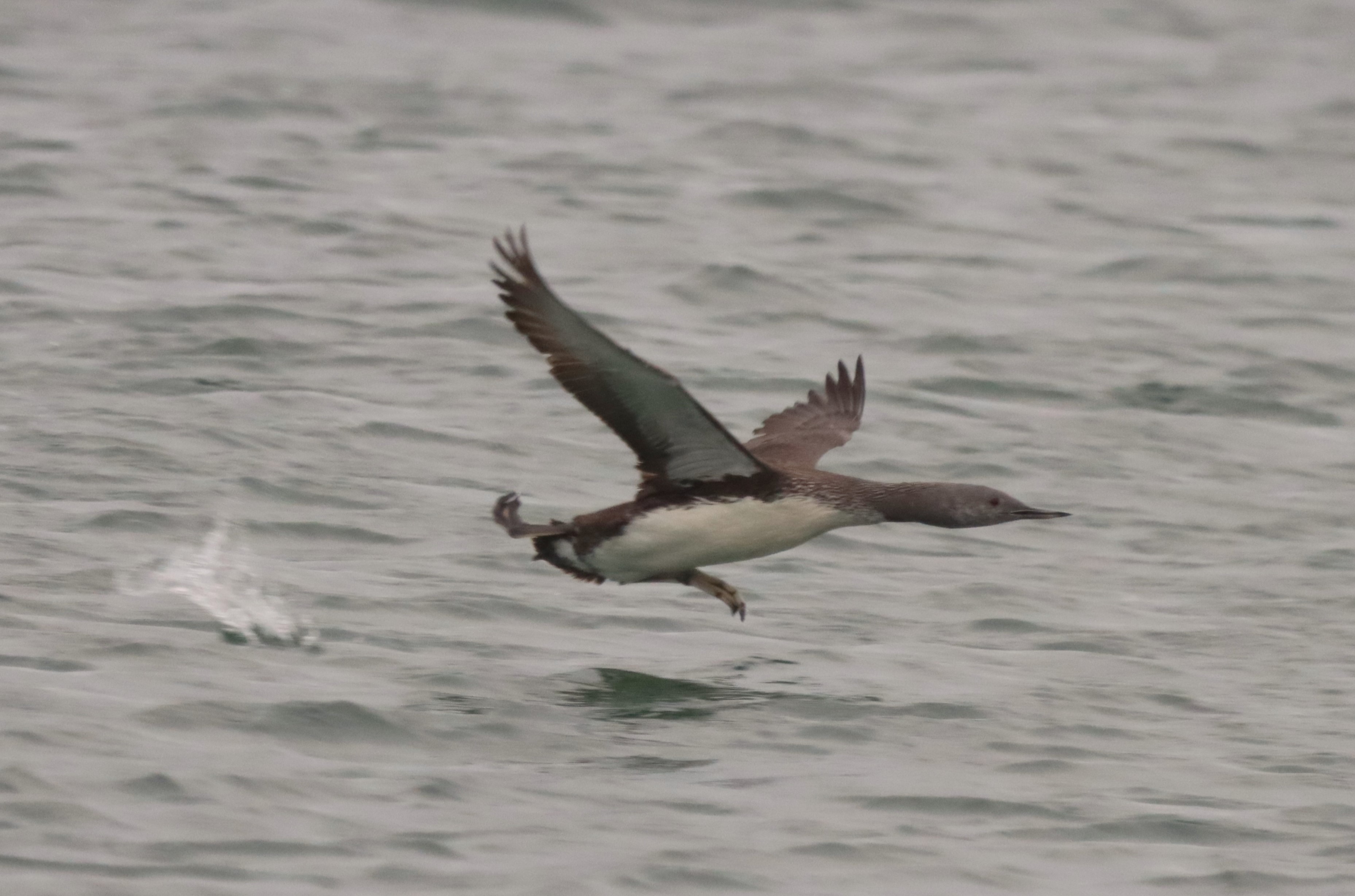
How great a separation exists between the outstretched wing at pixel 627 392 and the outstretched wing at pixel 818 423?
1.19 meters

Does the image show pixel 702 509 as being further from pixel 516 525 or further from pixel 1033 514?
pixel 1033 514

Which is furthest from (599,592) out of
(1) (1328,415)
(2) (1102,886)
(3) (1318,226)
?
(3) (1318,226)

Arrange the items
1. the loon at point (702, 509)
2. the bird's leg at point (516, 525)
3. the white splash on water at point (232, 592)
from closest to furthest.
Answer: the loon at point (702, 509), the bird's leg at point (516, 525), the white splash on water at point (232, 592)

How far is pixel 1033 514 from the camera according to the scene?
903cm

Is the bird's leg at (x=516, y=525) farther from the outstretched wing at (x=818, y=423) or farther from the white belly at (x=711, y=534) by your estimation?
the outstretched wing at (x=818, y=423)

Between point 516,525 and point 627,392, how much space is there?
0.85 metres

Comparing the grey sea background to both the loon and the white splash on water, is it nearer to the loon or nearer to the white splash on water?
the white splash on water

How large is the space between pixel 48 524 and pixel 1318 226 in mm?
12033

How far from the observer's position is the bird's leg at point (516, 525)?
29.0ft

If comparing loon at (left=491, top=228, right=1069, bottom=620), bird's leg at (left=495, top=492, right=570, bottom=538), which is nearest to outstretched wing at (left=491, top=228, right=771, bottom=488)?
loon at (left=491, top=228, right=1069, bottom=620)

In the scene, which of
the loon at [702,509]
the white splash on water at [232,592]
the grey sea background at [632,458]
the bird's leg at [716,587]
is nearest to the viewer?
the grey sea background at [632,458]

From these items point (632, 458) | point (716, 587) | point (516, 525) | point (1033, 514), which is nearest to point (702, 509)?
point (716, 587)

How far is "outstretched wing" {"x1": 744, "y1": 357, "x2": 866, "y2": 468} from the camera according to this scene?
33.6 ft

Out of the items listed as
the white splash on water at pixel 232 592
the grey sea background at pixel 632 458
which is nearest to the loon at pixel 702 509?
the grey sea background at pixel 632 458
